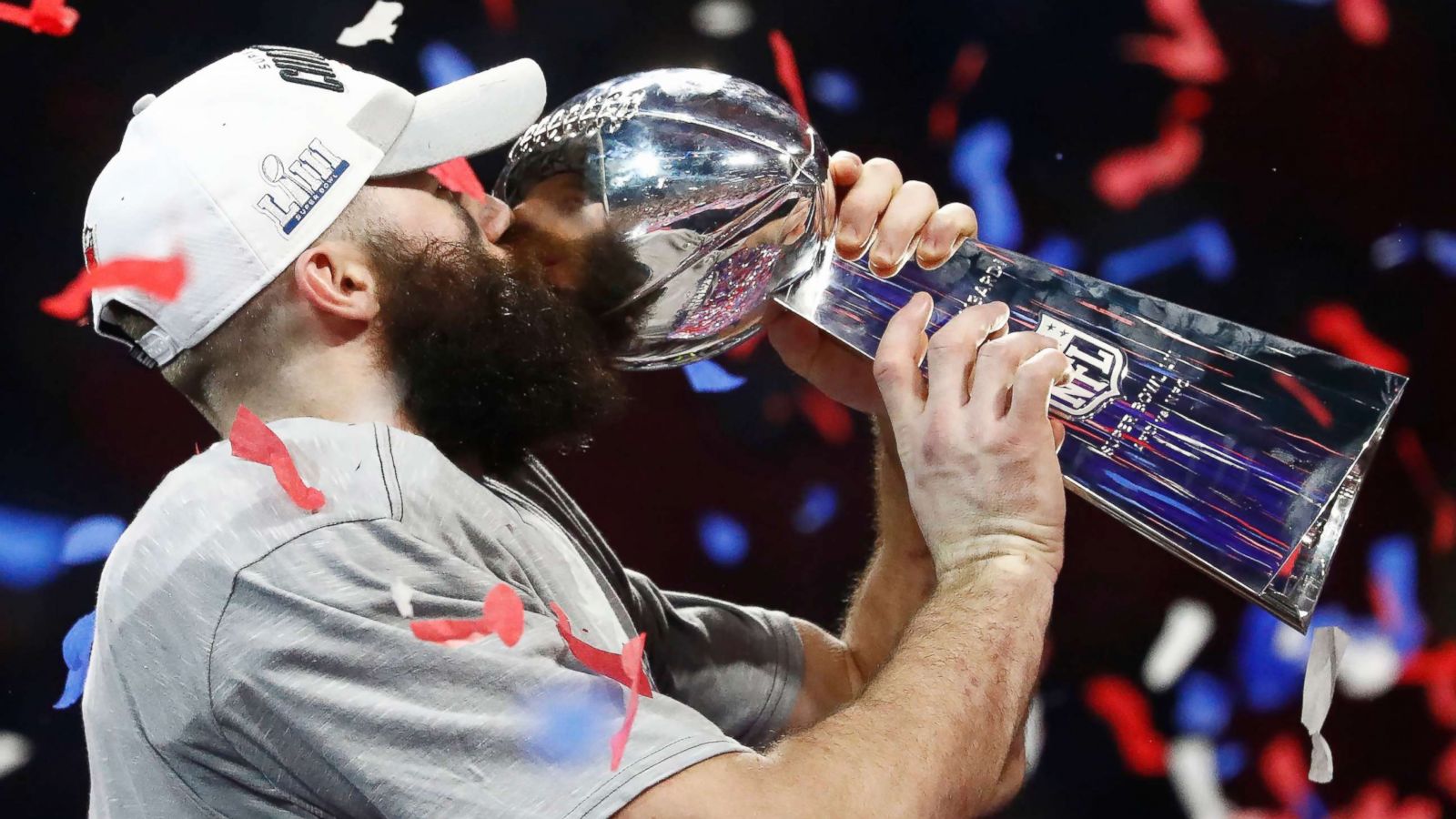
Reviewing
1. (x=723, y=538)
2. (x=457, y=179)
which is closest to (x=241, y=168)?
(x=457, y=179)

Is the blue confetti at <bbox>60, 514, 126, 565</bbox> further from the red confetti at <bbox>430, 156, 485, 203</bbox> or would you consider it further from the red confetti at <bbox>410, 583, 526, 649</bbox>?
the red confetti at <bbox>410, 583, 526, 649</bbox>

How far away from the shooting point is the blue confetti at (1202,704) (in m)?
1.79

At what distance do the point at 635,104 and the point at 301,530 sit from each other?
456 mm

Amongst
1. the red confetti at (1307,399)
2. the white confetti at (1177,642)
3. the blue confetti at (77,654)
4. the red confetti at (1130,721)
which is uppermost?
the red confetti at (1307,399)

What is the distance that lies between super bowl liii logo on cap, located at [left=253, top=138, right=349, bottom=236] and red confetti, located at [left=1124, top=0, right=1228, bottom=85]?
106 cm

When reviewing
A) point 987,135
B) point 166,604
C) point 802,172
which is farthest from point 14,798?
point 987,135

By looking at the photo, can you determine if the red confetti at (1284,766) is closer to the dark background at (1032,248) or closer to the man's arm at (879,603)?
the dark background at (1032,248)

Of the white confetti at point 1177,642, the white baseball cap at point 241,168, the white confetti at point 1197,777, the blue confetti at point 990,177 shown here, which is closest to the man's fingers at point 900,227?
the white baseball cap at point 241,168

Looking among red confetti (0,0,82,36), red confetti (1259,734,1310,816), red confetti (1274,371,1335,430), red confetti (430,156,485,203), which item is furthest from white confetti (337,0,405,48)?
red confetti (1259,734,1310,816)

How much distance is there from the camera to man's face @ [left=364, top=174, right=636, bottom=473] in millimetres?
1050

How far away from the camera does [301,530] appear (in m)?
0.82

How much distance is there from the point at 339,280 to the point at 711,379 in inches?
28.6

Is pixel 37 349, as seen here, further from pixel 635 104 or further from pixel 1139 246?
pixel 1139 246

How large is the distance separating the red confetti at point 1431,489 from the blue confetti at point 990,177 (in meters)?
0.60
